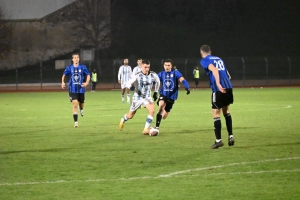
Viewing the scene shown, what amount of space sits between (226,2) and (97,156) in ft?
207

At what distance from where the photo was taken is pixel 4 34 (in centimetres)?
5919

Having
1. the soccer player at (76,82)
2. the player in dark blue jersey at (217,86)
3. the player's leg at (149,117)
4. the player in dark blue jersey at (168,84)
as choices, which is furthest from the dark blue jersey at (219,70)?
the soccer player at (76,82)

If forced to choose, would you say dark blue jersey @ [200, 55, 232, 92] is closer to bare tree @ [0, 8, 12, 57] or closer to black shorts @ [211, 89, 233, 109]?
black shorts @ [211, 89, 233, 109]

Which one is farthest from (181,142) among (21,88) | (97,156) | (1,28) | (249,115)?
(1,28)

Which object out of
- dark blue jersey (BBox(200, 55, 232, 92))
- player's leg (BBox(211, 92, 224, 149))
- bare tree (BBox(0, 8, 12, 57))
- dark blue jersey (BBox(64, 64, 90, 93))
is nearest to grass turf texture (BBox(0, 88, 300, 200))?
player's leg (BBox(211, 92, 224, 149))

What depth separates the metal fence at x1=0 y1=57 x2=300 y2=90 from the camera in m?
54.1

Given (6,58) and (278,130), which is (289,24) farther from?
(278,130)

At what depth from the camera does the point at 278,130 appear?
54.2 feet

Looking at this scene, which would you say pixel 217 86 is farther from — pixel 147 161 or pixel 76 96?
pixel 76 96

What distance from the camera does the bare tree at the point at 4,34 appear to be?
194 ft

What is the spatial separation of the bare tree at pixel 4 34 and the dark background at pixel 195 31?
42.7 ft

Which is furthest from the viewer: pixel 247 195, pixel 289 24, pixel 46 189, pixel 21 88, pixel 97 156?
pixel 289 24

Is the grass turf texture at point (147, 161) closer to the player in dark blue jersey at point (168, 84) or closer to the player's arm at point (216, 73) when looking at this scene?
the player in dark blue jersey at point (168, 84)

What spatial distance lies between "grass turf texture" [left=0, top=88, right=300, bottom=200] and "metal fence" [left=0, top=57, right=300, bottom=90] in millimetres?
34602
